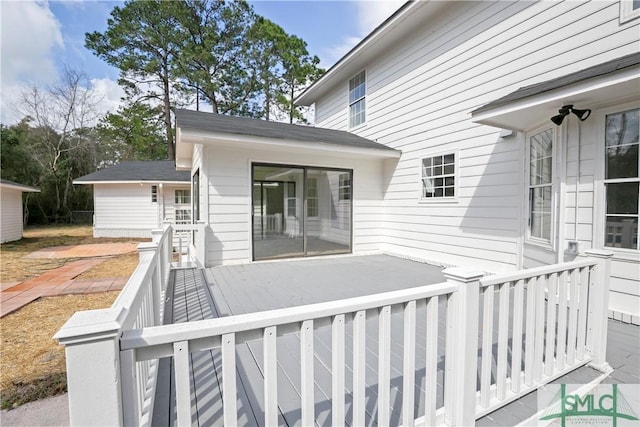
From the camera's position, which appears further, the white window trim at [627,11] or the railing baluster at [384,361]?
the white window trim at [627,11]

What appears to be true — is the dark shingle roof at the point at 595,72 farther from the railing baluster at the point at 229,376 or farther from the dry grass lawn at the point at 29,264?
the dry grass lawn at the point at 29,264

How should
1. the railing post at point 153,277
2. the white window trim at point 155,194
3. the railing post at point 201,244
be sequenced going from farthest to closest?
the white window trim at point 155,194, the railing post at point 201,244, the railing post at point 153,277

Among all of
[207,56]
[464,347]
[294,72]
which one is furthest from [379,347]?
[207,56]

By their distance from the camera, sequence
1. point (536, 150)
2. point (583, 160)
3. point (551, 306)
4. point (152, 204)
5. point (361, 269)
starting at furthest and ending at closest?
point (152, 204) < point (361, 269) < point (536, 150) < point (583, 160) < point (551, 306)

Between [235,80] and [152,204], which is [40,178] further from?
[235,80]

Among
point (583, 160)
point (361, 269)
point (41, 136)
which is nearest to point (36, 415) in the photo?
point (361, 269)

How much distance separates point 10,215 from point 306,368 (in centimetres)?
1628

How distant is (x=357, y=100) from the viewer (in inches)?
345

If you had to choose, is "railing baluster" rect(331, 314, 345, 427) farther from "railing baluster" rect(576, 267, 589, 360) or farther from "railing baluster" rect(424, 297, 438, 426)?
"railing baluster" rect(576, 267, 589, 360)

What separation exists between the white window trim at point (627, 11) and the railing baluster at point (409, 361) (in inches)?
176

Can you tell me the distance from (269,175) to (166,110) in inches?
630

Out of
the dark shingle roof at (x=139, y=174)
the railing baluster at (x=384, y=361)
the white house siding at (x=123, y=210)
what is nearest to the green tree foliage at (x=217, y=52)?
the dark shingle roof at (x=139, y=174)

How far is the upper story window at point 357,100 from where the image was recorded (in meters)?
8.51

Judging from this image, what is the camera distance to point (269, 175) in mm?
6387
